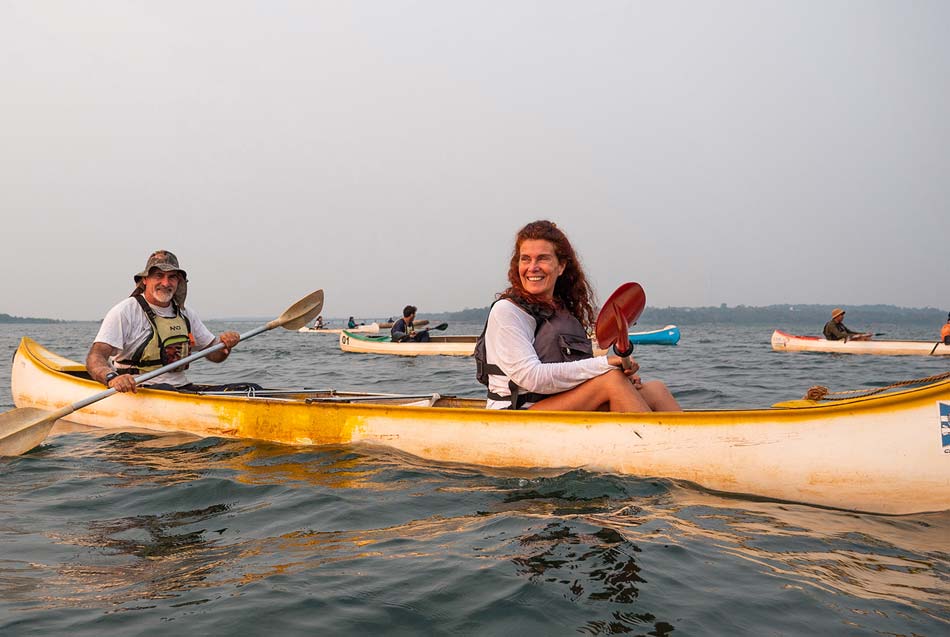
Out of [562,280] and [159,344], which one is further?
[159,344]

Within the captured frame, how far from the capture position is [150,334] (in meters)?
6.66

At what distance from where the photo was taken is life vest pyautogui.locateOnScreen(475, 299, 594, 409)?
450 cm

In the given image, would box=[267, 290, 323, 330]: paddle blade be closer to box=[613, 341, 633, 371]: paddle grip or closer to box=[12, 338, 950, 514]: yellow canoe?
box=[12, 338, 950, 514]: yellow canoe

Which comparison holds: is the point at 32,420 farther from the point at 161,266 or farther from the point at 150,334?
the point at 161,266

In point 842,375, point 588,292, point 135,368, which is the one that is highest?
point 588,292

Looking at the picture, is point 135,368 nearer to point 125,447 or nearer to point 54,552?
point 125,447

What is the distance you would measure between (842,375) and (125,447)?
13280 millimetres

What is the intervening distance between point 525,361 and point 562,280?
2.55 ft

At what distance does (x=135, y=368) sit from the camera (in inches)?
265

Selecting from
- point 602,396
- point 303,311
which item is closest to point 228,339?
point 303,311

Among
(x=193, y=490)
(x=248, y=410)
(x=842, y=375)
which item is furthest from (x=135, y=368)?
(x=842, y=375)

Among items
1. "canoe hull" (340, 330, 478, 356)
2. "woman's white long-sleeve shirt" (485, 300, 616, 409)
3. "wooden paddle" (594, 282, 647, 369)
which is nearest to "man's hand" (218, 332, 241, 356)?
"woman's white long-sleeve shirt" (485, 300, 616, 409)

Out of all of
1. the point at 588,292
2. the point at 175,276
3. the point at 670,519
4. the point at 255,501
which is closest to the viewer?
the point at 670,519

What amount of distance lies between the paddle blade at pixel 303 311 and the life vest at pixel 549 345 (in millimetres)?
3428
